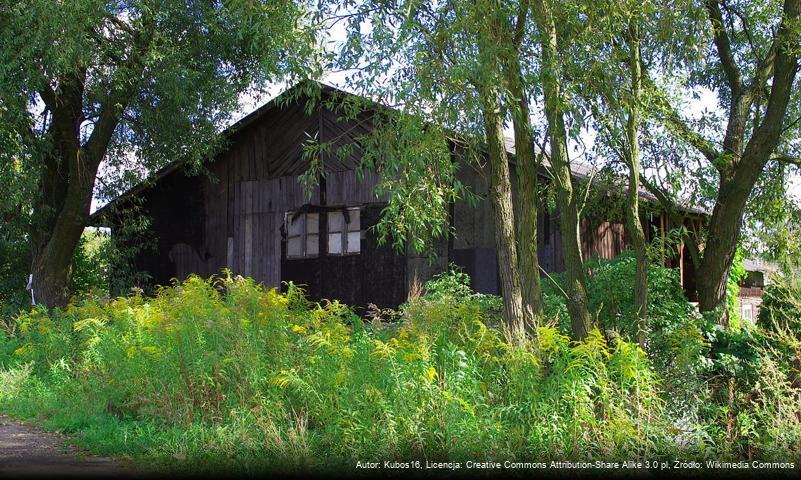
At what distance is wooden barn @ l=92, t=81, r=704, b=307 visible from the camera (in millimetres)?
17219

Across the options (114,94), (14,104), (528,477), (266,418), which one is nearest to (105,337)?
(266,418)

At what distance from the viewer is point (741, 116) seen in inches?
589

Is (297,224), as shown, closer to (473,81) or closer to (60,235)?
(60,235)

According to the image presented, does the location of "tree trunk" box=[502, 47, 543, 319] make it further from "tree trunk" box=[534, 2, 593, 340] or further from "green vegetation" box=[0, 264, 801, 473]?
"green vegetation" box=[0, 264, 801, 473]

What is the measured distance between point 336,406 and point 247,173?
45.7ft

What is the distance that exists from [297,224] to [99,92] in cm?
538

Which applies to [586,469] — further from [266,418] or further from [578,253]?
[578,253]

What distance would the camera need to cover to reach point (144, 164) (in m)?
20.4

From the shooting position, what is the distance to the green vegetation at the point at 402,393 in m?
7.17

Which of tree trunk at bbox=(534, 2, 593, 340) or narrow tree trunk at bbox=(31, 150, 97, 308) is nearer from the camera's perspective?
tree trunk at bbox=(534, 2, 593, 340)

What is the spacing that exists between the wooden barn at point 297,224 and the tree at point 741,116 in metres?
2.80

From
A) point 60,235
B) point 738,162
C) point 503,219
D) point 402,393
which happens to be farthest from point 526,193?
point 60,235

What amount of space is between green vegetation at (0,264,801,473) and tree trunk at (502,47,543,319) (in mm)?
915

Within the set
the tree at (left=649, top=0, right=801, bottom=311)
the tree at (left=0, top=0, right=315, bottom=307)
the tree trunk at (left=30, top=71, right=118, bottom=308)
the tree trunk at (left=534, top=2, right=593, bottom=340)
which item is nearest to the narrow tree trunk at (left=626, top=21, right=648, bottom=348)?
the tree trunk at (left=534, top=2, right=593, bottom=340)
